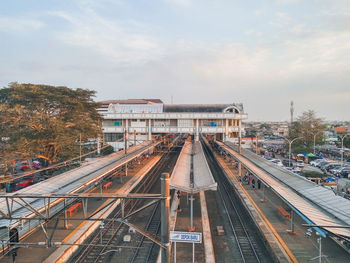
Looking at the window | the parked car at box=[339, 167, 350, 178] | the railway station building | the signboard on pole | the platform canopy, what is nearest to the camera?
the signboard on pole

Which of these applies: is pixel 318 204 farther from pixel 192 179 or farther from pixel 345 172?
pixel 345 172

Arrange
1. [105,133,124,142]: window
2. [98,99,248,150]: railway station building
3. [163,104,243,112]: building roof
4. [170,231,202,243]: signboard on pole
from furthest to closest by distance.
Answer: [163,104,243,112]: building roof < [105,133,124,142]: window < [98,99,248,150]: railway station building < [170,231,202,243]: signboard on pole

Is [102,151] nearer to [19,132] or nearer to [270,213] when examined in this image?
[19,132]

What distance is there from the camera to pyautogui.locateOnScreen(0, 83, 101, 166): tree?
19.5 m

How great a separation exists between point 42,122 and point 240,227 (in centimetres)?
1792

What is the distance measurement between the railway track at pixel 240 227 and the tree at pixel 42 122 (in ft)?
47.1

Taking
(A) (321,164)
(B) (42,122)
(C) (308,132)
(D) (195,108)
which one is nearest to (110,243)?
(B) (42,122)

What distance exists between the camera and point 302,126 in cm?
4188

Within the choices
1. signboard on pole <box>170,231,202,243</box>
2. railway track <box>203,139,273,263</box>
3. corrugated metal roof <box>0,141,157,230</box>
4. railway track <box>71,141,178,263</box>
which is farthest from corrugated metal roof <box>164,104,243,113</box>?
signboard on pole <box>170,231,202,243</box>

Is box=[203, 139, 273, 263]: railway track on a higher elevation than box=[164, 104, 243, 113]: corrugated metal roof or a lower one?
lower

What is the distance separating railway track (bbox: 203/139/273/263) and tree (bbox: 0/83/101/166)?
565 inches

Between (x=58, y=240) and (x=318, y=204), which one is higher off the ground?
(x=318, y=204)

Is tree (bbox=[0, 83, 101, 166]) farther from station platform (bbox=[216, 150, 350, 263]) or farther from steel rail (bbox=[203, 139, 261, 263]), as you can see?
station platform (bbox=[216, 150, 350, 263])

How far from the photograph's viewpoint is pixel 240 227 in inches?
508
